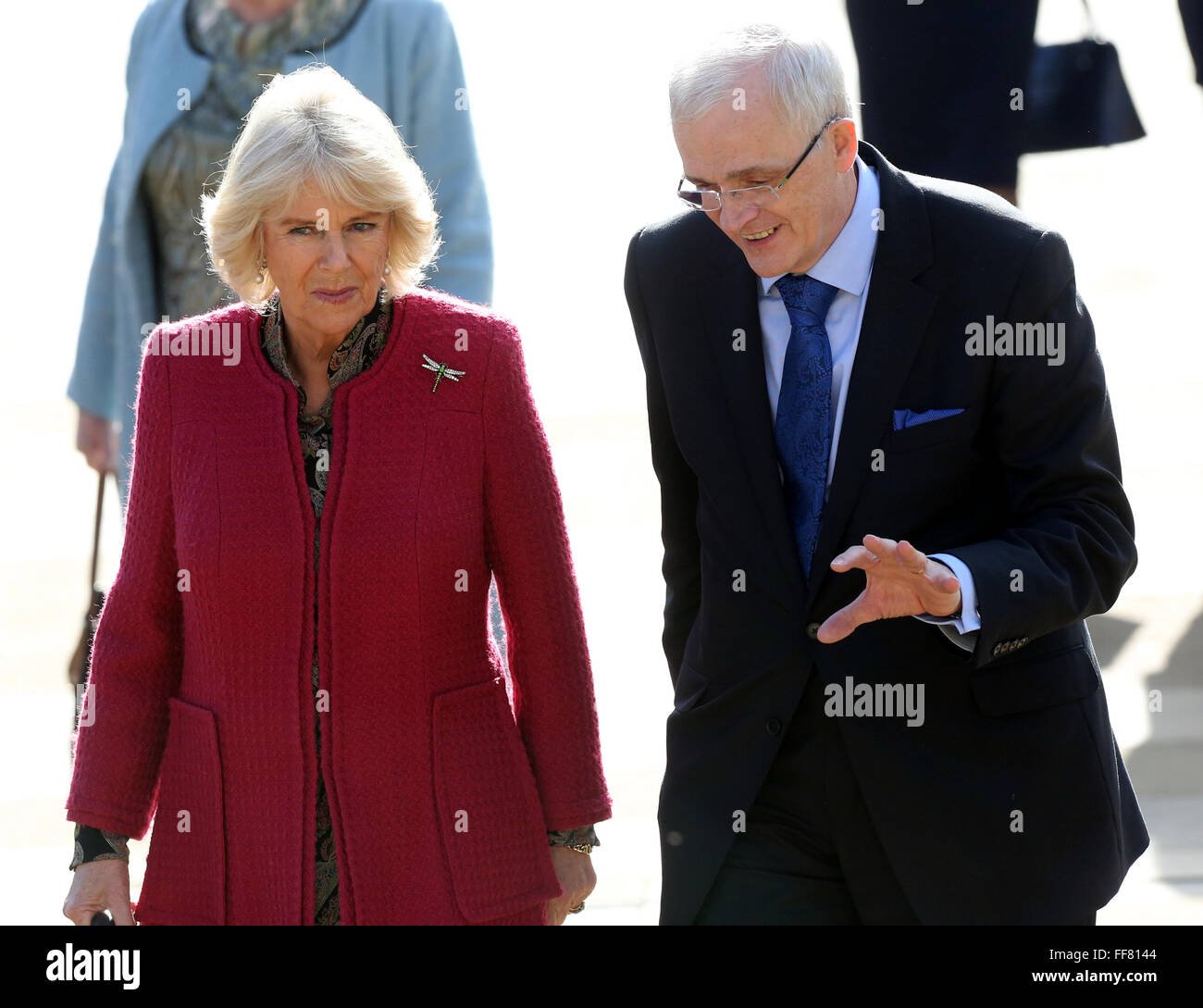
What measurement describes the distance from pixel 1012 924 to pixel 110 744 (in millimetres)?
1267

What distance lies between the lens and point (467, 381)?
8.37ft

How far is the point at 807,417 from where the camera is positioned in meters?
2.49

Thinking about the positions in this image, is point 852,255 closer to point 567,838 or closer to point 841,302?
point 841,302

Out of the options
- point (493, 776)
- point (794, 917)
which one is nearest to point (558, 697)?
point (493, 776)

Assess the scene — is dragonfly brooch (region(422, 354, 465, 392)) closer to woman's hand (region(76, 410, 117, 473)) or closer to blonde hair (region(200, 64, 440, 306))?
blonde hair (region(200, 64, 440, 306))

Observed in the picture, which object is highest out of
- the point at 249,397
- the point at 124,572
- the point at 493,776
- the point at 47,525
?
the point at 249,397

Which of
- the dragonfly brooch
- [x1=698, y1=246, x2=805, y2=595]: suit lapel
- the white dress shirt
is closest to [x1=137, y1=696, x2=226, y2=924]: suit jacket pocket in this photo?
the dragonfly brooch

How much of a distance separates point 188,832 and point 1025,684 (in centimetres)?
116

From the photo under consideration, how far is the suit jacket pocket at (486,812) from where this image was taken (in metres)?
2.48

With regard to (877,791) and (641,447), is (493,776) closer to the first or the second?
(877,791)

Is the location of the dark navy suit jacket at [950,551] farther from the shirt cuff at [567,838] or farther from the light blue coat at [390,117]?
the light blue coat at [390,117]

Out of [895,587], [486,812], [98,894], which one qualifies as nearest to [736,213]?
[895,587]

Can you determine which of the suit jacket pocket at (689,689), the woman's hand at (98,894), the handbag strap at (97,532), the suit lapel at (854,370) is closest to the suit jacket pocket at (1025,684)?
the suit lapel at (854,370)

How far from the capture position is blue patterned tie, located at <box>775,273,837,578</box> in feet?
8.16
